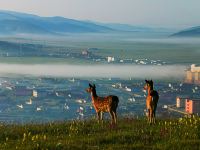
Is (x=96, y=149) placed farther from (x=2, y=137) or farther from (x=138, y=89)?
(x=138, y=89)

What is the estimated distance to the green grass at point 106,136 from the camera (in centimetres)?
1762

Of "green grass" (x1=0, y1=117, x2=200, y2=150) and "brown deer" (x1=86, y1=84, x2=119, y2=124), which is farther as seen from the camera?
"brown deer" (x1=86, y1=84, x2=119, y2=124)

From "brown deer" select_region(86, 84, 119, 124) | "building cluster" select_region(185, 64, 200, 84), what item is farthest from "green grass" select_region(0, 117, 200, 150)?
"building cluster" select_region(185, 64, 200, 84)

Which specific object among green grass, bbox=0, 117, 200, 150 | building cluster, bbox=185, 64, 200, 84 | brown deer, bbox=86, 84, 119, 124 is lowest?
building cluster, bbox=185, 64, 200, 84

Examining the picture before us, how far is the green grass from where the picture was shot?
1762 cm

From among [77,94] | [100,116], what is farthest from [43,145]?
[77,94]

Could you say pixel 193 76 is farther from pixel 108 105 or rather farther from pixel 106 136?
pixel 106 136

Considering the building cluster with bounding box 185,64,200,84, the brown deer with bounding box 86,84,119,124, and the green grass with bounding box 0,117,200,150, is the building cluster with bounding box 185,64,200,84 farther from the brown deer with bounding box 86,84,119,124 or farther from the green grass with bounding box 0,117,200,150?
the green grass with bounding box 0,117,200,150

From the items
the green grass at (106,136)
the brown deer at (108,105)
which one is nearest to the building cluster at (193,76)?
the brown deer at (108,105)

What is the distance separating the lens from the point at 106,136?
1908cm

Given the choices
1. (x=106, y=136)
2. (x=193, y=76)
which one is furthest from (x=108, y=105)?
(x=193, y=76)

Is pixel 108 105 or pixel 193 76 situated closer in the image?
pixel 108 105

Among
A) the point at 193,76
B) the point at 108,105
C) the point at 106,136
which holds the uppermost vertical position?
the point at 108,105

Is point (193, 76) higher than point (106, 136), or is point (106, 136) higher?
point (106, 136)
